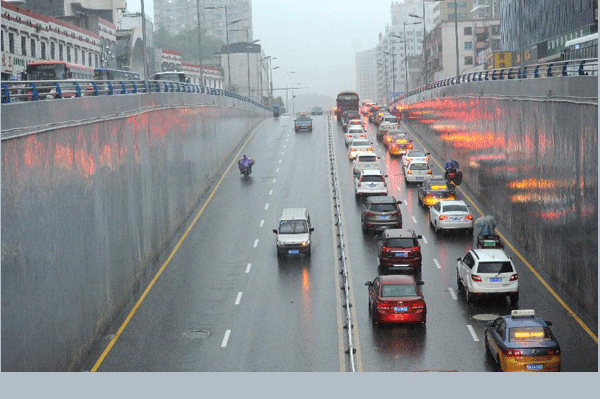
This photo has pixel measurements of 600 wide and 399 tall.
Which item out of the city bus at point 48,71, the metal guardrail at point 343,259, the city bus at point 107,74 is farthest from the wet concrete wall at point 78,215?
the city bus at point 107,74

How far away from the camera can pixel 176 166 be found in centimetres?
4762

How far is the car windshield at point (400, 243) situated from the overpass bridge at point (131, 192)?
5.22 m

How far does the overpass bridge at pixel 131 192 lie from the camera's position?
2323 cm

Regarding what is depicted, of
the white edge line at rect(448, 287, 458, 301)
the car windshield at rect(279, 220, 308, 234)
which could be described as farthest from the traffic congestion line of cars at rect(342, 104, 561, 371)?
the car windshield at rect(279, 220, 308, 234)

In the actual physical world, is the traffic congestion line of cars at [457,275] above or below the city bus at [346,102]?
below

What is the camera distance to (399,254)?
3644 centimetres

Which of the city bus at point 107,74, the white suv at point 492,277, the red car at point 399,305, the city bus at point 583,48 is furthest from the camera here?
the city bus at point 107,74

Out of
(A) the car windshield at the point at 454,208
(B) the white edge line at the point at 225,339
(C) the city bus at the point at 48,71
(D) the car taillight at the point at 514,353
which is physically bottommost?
(B) the white edge line at the point at 225,339

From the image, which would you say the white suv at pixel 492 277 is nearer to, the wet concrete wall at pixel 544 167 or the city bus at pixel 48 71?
the wet concrete wall at pixel 544 167

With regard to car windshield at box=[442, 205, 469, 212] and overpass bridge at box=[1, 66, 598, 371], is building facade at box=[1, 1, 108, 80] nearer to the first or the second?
overpass bridge at box=[1, 66, 598, 371]

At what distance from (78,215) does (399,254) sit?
44.4 feet

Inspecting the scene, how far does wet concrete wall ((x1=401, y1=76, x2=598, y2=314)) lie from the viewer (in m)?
29.9

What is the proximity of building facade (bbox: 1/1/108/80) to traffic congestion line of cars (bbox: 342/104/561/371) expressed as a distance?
809 inches

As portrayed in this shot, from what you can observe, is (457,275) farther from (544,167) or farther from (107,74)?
(107,74)
